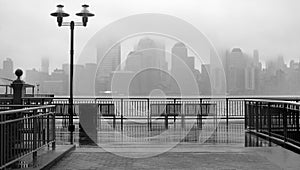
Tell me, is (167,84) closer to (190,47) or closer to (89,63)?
(190,47)

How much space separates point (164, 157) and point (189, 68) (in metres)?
8.56

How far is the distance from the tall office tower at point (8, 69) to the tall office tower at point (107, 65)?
6778mm

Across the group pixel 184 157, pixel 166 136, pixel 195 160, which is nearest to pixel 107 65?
pixel 166 136

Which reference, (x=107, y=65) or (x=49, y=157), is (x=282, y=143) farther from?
(x=107, y=65)

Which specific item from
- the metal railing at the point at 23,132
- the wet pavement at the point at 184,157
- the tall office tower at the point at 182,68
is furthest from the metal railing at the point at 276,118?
the metal railing at the point at 23,132

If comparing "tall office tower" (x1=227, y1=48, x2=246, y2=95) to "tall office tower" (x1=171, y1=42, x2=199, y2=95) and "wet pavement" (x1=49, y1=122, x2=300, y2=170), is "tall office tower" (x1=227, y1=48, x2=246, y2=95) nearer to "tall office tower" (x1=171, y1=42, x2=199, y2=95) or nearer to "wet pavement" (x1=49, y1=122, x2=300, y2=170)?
"tall office tower" (x1=171, y1=42, x2=199, y2=95)

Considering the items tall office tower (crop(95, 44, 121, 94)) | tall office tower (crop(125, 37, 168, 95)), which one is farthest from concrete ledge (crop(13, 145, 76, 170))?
tall office tower (crop(125, 37, 168, 95))

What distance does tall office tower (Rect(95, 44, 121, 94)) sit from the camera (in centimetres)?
1573

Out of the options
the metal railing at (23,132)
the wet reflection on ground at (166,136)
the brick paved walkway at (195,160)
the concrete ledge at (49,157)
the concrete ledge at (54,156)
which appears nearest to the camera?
the metal railing at (23,132)

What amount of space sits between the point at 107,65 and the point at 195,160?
8.24 m

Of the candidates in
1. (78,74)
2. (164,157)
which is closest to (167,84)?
(78,74)

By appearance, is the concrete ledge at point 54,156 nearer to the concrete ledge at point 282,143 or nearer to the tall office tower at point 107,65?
the concrete ledge at point 282,143

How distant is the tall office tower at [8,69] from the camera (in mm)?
22078

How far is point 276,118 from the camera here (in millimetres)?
11039
